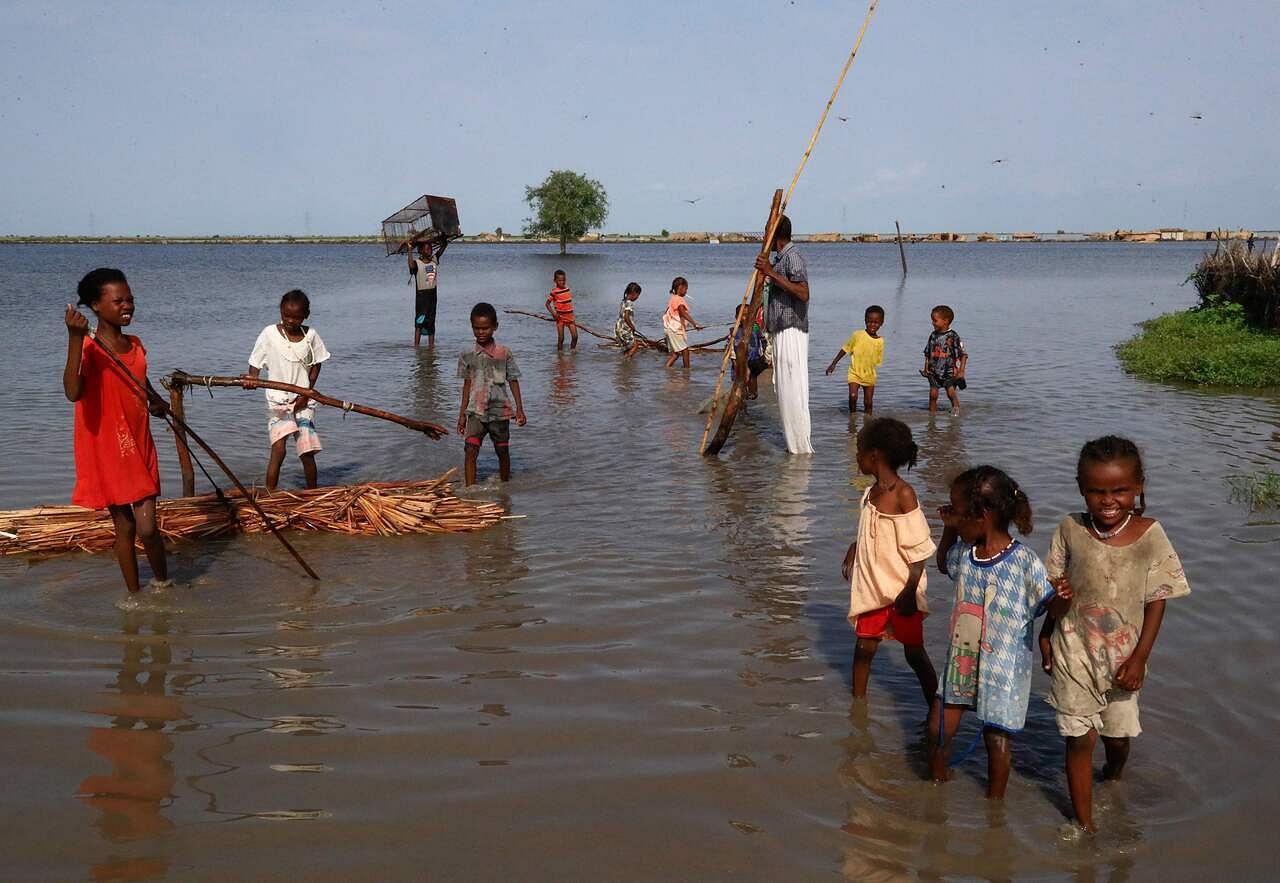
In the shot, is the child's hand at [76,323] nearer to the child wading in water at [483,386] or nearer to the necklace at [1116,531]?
the child wading in water at [483,386]

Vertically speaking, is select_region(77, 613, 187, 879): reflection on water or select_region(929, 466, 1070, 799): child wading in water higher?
select_region(929, 466, 1070, 799): child wading in water

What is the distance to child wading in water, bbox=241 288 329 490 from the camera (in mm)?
7309

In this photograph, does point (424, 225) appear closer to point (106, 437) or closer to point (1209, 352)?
point (1209, 352)

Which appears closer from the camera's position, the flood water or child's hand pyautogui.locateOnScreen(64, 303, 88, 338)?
the flood water

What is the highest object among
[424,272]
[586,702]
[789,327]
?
[424,272]

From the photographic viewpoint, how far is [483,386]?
7941mm

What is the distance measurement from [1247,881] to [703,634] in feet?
7.95

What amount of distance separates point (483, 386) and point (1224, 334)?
1400cm

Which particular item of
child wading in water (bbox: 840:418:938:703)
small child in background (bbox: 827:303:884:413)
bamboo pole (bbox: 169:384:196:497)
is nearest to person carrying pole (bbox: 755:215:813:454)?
small child in background (bbox: 827:303:884:413)

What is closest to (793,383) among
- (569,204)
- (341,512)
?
(341,512)

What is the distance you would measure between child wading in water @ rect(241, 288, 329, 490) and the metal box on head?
12.0m

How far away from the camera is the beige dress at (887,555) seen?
13.0 feet

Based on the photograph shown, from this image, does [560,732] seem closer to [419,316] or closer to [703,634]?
[703,634]

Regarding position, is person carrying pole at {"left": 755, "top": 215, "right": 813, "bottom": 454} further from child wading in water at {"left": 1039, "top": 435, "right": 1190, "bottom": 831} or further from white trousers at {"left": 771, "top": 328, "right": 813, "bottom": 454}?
child wading in water at {"left": 1039, "top": 435, "right": 1190, "bottom": 831}
